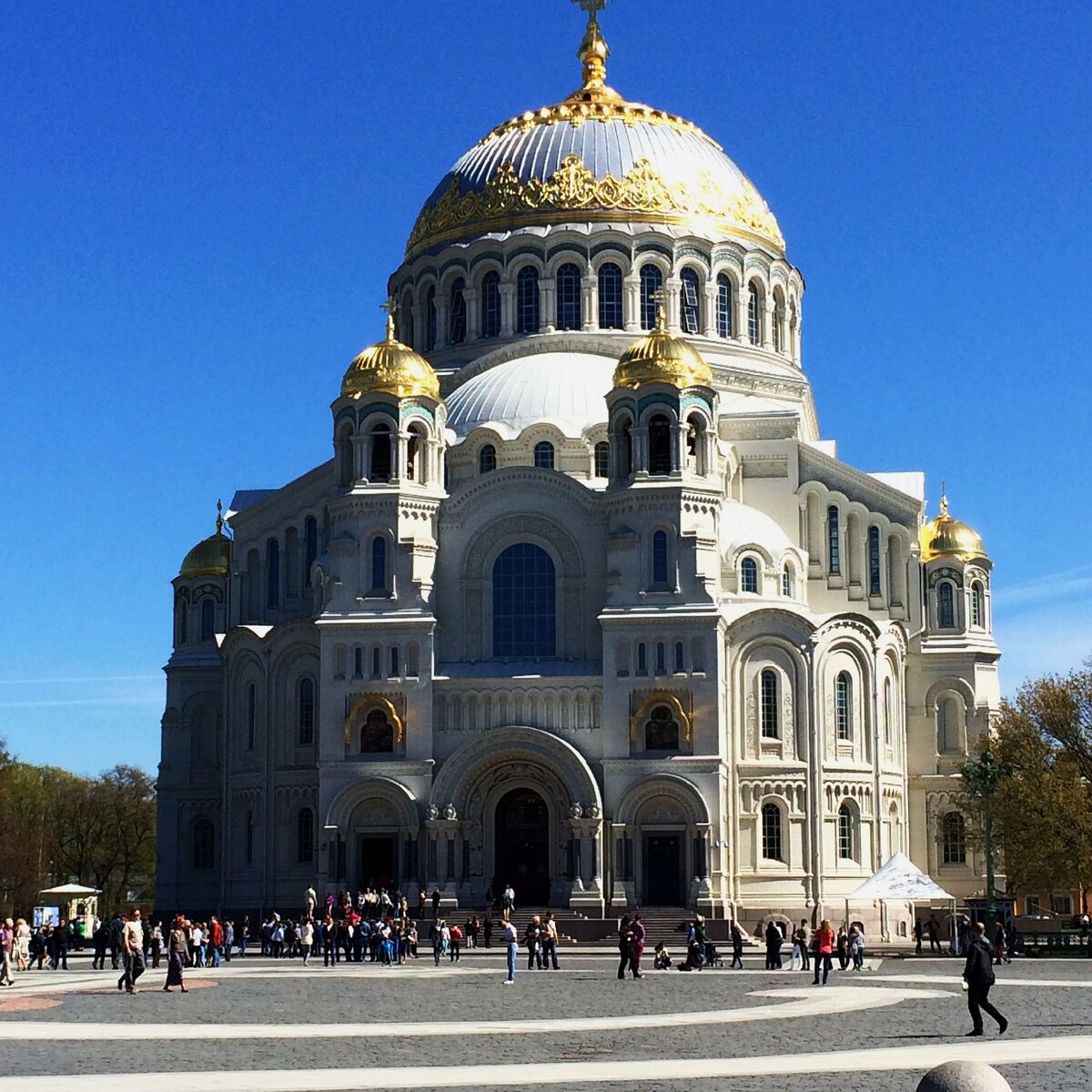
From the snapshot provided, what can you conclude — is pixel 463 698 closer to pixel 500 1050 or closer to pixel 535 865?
pixel 535 865

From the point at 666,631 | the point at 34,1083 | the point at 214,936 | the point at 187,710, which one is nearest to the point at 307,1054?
the point at 34,1083

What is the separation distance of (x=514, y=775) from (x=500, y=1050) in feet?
116

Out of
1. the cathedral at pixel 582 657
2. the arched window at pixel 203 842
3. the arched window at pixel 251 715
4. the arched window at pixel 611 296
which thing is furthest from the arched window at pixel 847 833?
the arched window at pixel 203 842

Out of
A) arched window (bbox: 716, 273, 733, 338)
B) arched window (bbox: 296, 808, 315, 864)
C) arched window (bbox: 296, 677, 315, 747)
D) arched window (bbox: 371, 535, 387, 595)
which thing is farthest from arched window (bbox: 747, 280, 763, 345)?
arched window (bbox: 296, 808, 315, 864)

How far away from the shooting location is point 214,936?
2024 inches

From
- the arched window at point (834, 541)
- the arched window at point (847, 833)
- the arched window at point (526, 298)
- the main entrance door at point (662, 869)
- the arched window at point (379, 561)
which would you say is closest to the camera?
the main entrance door at point (662, 869)

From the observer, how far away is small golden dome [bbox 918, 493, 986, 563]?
70312mm

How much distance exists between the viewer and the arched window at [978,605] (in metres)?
70.6

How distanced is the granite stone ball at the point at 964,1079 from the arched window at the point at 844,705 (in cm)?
4853

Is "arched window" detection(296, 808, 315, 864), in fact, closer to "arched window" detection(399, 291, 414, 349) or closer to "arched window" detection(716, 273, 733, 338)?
"arched window" detection(399, 291, 414, 349)

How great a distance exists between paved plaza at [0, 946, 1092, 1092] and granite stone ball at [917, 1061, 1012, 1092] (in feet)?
23.9

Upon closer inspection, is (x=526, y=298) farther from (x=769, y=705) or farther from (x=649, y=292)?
(x=769, y=705)

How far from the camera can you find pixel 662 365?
6281 cm

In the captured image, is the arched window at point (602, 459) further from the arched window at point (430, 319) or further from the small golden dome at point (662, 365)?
the arched window at point (430, 319)
